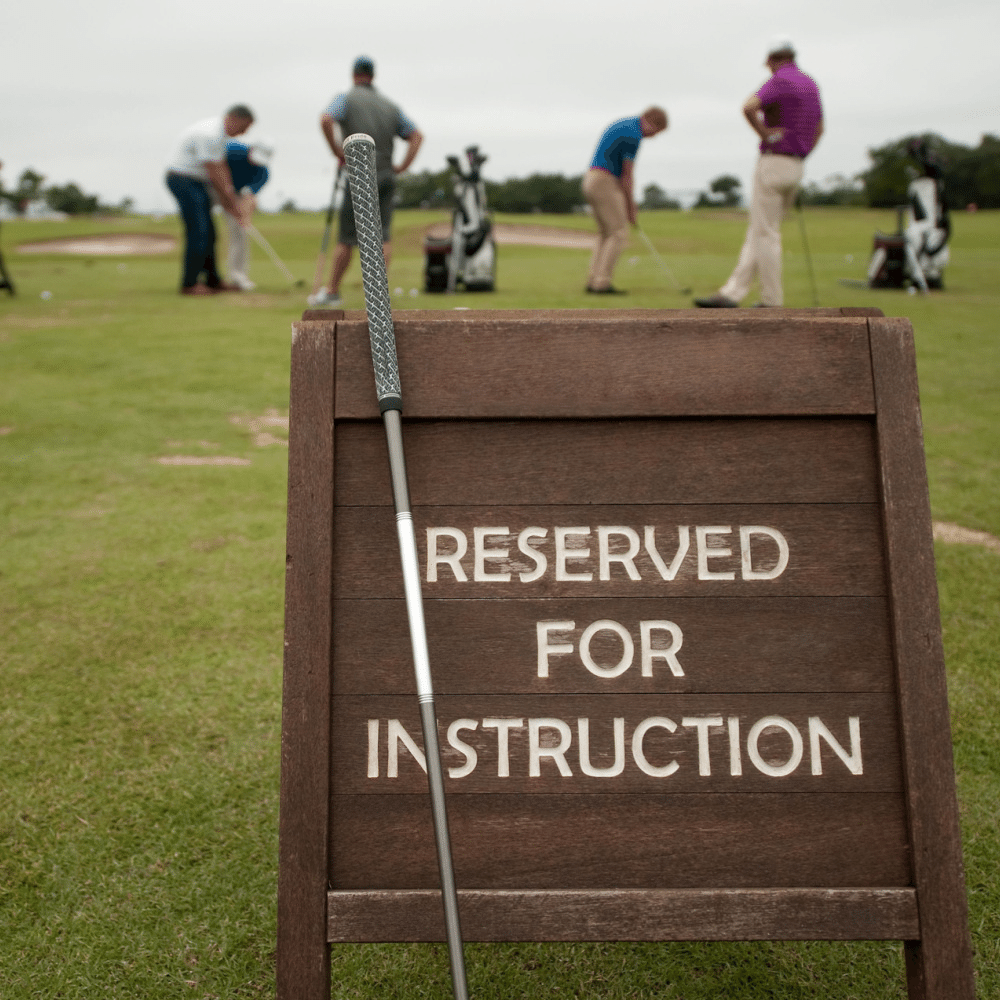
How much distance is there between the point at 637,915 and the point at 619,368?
0.77m

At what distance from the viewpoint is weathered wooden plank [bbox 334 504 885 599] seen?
1.50 meters

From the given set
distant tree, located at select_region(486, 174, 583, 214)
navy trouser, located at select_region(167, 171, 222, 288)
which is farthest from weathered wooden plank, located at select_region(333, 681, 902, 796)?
distant tree, located at select_region(486, 174, 583, 214)

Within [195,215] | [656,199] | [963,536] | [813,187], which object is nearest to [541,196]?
[656,199]

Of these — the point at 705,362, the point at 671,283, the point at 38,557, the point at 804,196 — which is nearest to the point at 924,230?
the point at 671,283

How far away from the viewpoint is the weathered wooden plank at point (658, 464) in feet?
4.94

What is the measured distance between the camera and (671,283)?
11.7 m

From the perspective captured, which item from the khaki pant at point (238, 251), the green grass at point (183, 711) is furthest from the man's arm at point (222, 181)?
the green grass at point (183, 711)

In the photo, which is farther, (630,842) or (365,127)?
(365,127)

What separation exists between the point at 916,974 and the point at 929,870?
15 centimetres

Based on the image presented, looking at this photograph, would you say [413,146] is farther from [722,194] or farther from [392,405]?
[722,194]

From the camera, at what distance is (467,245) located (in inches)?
414

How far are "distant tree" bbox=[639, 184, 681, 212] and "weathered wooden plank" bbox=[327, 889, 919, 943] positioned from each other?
63547 mm

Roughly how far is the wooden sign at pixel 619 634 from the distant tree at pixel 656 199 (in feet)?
208

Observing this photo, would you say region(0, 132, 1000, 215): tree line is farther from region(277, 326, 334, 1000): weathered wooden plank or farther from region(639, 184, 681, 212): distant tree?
region(277, 326, 334, 1000): weathered wooden plank
